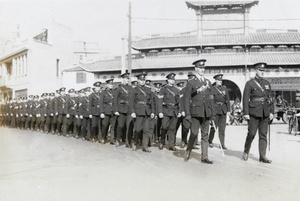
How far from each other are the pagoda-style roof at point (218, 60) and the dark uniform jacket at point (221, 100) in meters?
18.2

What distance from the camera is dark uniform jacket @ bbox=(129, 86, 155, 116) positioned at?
332 inches

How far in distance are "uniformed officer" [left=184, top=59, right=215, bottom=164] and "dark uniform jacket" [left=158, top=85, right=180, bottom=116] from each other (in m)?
2.21

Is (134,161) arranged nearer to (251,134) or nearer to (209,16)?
(251,134)

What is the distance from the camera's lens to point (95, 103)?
10.5 m

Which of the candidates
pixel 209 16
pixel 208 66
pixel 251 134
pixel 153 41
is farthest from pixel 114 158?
pixel 209 16

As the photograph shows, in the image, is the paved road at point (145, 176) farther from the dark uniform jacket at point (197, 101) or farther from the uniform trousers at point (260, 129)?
the dark uniform jacket at point (197, 101)

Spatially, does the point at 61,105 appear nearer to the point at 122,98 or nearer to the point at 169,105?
the point at 122,98

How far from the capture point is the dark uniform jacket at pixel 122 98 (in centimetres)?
922

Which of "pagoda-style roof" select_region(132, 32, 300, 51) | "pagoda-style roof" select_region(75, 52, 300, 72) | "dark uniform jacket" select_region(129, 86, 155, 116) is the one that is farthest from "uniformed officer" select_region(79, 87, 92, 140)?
"pagoda-style roof" select_region(132, 32, 300, 51)

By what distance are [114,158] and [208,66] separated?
2104 cm

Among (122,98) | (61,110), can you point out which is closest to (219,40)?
(61,110)

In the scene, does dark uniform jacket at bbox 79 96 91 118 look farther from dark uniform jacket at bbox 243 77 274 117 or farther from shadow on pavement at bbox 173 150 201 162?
dark uniform jacket at bbox 243 77 274 117

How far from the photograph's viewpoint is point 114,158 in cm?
725

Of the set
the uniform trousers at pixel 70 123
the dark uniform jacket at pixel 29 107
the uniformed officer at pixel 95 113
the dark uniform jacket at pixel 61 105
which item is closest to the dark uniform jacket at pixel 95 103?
the uniformed officer at pixel 95 113
